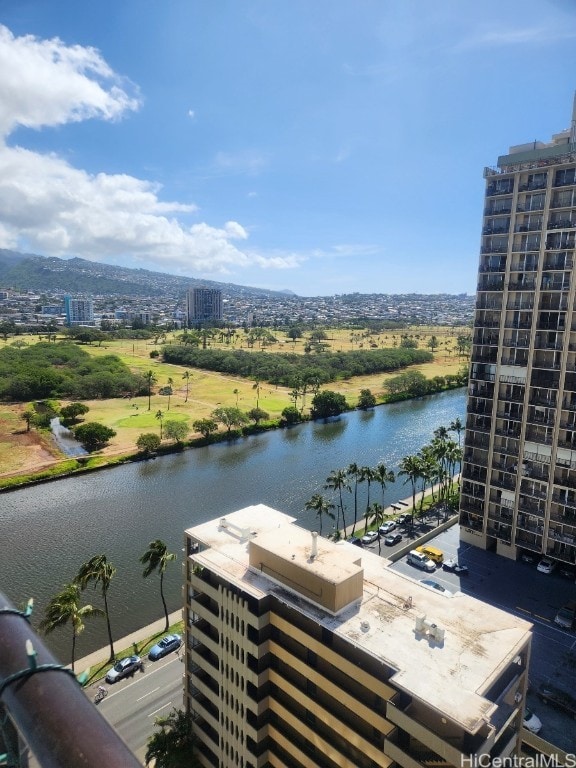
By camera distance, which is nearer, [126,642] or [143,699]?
[143,699]

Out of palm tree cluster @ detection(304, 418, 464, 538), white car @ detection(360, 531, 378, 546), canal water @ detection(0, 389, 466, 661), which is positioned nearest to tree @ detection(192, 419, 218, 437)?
canal water @ detection(0, 389, 466, 661)

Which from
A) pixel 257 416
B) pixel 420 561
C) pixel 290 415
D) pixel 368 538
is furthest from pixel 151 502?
pixel 290 415

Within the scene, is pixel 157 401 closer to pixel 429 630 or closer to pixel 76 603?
pixel 76 603

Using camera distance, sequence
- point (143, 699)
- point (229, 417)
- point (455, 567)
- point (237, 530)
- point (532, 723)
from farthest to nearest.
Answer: point (229, 417) < point (455, 567) < point (143, 699) < point (237, 530) < point (532, 723)

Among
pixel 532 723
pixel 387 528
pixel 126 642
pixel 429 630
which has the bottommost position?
pixel 126 642

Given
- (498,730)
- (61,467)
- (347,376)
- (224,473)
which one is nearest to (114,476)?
(61,467)

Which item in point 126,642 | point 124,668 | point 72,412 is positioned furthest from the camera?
point 72,412

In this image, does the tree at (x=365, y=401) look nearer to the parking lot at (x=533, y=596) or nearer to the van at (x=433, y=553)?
the parking lot at (x=533, y=596)

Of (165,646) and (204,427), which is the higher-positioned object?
(204,427)
